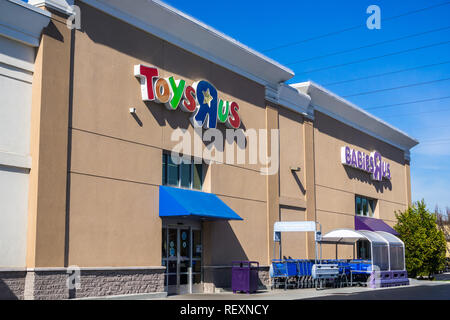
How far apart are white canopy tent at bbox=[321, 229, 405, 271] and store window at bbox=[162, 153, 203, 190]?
10.2 meters

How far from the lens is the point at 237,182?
26.2 meters

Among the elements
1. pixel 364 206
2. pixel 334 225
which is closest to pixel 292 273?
pixel 334 225

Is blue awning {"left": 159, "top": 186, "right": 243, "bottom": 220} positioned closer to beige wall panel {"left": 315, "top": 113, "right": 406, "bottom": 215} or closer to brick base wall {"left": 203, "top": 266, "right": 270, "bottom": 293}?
brick base wall {"left": 203, "top": 266, "right": 270, "bottom": 293}

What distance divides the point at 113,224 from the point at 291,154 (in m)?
13.1

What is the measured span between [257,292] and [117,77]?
1065 centimetres

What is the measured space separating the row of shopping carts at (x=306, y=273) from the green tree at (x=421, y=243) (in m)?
9.10

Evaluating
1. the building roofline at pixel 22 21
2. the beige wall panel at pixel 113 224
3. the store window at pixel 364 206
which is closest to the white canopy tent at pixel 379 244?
the store window at pixel 364 206

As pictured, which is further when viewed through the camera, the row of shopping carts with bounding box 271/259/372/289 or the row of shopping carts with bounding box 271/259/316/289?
the row of shopping carts with bounding box 271/259/372/289

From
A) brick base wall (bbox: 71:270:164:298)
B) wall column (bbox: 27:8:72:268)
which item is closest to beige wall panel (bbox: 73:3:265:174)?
wall column (bbox: 27:8:72:268)

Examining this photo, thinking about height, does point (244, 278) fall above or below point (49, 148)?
below

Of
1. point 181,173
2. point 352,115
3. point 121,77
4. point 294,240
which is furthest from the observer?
point 352,115

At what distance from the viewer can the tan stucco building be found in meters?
18.1

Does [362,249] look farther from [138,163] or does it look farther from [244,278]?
[138,163]

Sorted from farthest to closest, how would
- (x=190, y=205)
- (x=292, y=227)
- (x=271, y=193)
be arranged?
(x=271, y=193) < (x=292, y=227) < (x=190, y=205)
